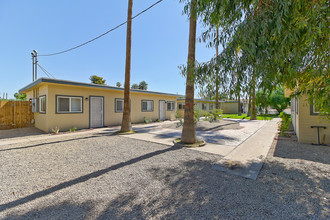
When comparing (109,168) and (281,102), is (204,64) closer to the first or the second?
(109,168)

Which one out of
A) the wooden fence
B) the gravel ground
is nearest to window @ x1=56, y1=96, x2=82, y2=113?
the wooden fence

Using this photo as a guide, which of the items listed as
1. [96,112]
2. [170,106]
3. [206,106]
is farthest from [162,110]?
[206,106]

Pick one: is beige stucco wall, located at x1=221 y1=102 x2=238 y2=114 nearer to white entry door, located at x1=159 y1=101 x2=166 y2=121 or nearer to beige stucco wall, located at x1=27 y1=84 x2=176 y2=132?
white entry door, located at x1=159 y1=101 x2=166 y2=121

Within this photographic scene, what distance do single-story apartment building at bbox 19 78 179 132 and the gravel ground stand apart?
4837 mm

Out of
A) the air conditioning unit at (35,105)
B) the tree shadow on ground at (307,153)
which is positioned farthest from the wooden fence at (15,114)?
the tree shadow on ground at (307,153)

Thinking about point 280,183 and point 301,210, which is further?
point 280,183

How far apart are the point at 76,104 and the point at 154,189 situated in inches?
356

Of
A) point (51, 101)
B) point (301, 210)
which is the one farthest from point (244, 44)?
point (51, 101)

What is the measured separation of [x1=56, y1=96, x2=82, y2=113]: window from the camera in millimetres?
8805

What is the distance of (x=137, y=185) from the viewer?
9.05 ft

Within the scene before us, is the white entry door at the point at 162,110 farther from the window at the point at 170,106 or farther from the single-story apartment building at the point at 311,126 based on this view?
the single-story apartment building at the point at 311,126

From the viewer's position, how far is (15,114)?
32.3ft

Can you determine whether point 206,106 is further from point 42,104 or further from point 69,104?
point 42,104

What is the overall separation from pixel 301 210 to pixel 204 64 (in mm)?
3305
